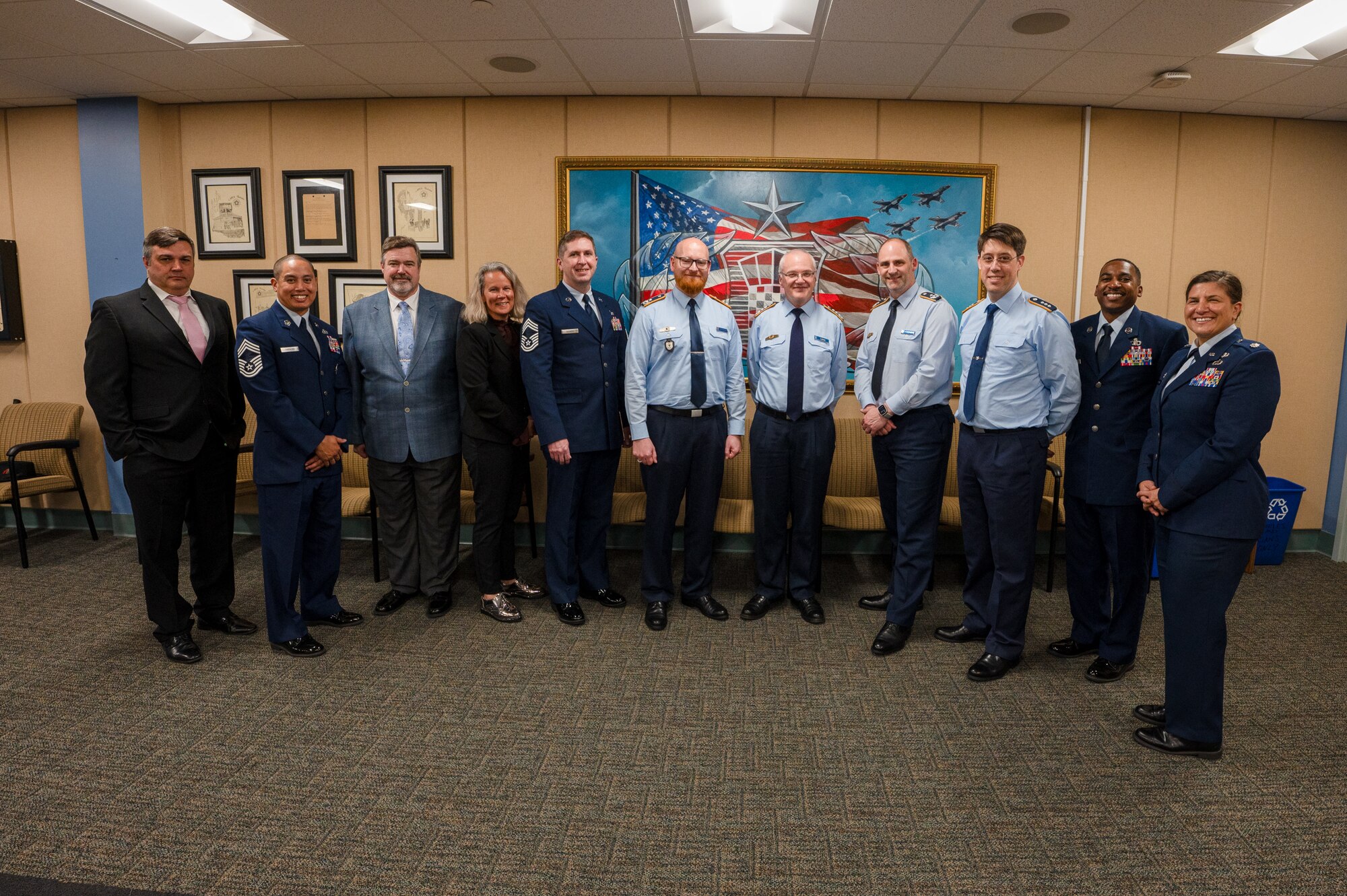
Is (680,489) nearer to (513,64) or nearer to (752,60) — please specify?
(752,60)

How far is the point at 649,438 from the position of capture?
3.49 m

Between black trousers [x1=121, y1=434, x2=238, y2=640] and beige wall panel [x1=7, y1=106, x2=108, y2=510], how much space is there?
2.60m

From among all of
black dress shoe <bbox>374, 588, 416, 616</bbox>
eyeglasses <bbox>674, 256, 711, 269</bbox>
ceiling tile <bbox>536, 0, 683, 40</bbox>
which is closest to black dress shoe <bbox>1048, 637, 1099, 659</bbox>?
eyeglasses <bbox>674, 256, 711, 269</bbox>

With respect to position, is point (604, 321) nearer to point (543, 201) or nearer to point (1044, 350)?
point (543, 201)

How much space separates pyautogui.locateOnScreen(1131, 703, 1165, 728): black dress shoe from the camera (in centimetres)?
267

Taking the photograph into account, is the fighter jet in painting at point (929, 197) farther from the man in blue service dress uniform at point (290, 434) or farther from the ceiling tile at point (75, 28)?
the ceiling tile at point (75, 28)

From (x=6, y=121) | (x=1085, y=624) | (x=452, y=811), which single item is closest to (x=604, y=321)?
(x=452, y=811)

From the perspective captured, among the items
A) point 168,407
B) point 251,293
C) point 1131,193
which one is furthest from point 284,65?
point 1131,193

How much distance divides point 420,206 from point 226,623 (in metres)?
2.75

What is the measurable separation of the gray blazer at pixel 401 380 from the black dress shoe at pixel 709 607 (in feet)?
4.64

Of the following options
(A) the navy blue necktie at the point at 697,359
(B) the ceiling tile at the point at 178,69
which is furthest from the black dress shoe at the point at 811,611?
(B) the ceiling tile at the point at 178,69

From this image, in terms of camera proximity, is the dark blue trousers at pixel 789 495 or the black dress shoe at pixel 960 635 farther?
the dark blue trousers at pixel 789 495

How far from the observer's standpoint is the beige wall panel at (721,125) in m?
4.59

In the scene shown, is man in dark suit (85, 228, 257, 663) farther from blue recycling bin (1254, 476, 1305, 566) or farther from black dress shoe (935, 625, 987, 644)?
blue recycling bin (1254, 476, 1305, 566)
